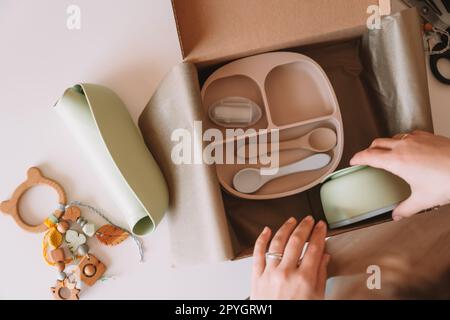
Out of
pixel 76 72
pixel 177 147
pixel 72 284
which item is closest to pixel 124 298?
pixel 72 284

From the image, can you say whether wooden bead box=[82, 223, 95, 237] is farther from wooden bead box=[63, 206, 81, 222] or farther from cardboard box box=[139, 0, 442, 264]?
cardboard box box=[139, 0, 442, 264]

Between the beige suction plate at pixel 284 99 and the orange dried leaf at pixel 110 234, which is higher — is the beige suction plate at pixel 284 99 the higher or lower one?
the higher one

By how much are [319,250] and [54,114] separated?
1.72 feet

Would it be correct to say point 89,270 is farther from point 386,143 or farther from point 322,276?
point 386,143

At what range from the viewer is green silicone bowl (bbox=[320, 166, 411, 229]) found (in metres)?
0.57

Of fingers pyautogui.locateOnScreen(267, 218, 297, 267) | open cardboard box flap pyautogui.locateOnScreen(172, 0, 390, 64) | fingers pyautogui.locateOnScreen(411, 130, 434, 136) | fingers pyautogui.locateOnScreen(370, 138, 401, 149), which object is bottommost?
fingers pyautogui.locateOnScreen(267, 218, 297, 267)

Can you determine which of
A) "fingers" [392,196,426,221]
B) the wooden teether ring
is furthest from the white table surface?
"fingers" [392,196,426,221]

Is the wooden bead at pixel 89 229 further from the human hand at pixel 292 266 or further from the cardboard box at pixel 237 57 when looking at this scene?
the human hand at pixel 292 266

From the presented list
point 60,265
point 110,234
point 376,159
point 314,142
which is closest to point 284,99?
point 314,142

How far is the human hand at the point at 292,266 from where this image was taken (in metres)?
0.55

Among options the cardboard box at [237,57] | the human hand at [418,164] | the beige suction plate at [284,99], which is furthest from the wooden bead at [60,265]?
the human hand at [418,164]

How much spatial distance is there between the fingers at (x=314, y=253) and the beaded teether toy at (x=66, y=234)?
1.08 ft

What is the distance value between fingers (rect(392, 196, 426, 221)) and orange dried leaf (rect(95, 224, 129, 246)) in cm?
46
